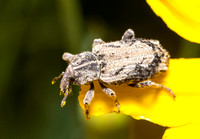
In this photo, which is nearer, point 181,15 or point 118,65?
point 181,15

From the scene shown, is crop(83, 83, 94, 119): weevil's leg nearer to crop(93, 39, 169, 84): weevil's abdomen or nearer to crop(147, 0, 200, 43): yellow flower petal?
crop(93, 39, 169, 84): weevil's abdomen

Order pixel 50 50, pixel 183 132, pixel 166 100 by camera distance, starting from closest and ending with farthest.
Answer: pixel 183 132
pixel 166 100
pixel 50 50

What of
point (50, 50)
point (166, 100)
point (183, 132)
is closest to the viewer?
point (183, 132)

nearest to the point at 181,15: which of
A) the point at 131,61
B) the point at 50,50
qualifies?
the point at 131,61

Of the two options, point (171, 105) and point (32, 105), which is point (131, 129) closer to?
point (171, 105)

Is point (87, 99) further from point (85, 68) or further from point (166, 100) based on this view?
point (166, 100)

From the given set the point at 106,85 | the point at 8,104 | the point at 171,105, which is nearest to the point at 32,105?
the point at 8,104

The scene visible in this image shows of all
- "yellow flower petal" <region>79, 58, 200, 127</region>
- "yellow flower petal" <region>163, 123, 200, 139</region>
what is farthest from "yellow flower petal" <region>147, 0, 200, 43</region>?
"yellow flower petal" <region>163, 123, 200, 139</region>
